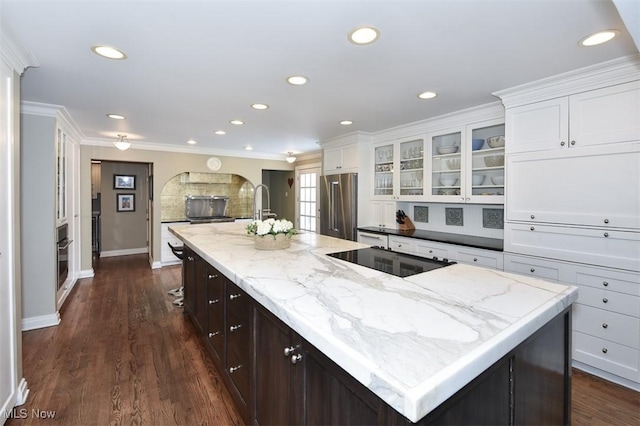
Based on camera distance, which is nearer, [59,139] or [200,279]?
[200,279]

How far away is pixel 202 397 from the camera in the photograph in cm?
211

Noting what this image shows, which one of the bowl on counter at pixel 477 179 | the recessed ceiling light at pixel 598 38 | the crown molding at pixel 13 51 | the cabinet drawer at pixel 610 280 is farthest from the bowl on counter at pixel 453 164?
the crown molding at pixel 13 51

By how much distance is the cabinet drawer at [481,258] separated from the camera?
2959mm

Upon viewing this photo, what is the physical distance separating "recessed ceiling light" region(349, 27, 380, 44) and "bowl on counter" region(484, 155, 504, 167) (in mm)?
2094

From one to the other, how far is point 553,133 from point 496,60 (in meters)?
0.88

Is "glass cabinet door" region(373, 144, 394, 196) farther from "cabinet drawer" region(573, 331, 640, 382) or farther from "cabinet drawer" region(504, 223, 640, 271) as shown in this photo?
"cabinet drawer" region(573, 331, 640, 382)

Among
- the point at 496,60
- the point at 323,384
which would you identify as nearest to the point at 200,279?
the point at 323,384

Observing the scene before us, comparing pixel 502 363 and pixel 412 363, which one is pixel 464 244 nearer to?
pixel 502 363

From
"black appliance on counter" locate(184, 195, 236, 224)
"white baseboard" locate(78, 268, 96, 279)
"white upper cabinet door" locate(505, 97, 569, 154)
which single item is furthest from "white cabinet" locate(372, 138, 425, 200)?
"white baseboard" locate(78, 268, 96, 279)

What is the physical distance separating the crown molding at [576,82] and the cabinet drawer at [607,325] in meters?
1.67

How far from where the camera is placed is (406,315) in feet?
3.81

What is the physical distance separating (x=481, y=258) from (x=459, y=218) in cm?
92

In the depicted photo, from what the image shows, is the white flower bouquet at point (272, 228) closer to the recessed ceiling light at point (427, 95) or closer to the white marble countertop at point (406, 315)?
the white marble countertop at point (406, 315)

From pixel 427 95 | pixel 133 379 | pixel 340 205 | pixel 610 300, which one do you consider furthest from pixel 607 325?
pixel 133 379
